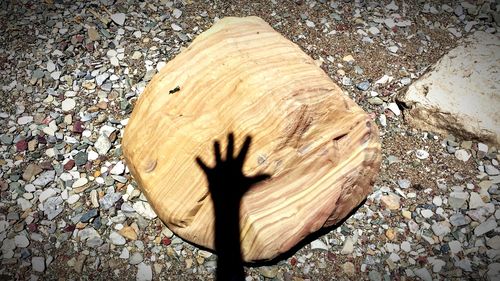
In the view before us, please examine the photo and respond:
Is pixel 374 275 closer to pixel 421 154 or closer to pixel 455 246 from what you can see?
pixel 455 246

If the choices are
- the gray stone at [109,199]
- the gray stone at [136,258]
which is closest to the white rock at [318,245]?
the gray stone at [136,258]

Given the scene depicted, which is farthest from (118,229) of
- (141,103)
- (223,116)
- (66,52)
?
(66,52)

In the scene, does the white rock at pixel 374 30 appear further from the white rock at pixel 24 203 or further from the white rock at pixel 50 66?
the white rock at pixel 24 203

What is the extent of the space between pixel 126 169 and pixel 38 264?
1.23 meters

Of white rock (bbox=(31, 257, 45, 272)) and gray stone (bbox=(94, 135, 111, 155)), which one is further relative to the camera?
gray stone (bbox=(94, 135, 111, 155))

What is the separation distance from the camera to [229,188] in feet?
11.9

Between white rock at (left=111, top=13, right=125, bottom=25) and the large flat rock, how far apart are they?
388 centimetres

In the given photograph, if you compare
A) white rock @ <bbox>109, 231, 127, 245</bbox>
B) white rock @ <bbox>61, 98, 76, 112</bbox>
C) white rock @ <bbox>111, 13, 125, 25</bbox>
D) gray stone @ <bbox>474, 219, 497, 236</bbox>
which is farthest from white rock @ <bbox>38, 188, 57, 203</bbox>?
gray stone @ <bbox>474, 219, 497, 236</bbox>

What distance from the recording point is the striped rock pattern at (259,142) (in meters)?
3.57

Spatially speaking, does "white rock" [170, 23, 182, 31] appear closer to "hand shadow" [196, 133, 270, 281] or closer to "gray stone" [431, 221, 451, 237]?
"hand shadow" [196, 133, 270, 281]

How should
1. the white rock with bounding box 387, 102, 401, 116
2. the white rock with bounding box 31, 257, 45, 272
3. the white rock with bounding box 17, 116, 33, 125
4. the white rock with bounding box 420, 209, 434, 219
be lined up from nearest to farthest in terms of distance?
1. the white rock with bounding box 31, 257, 45, 272
2. the white rock with bounding box 420, 209, 434, 219
3. the white rock with bounding box 17, 116, 33, 125
4. the white rock with bounding box 387, 102, 401, 116

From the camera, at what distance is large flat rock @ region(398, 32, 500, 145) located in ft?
14.8

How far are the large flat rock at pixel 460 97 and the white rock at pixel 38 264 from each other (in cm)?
425

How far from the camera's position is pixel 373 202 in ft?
14.0
